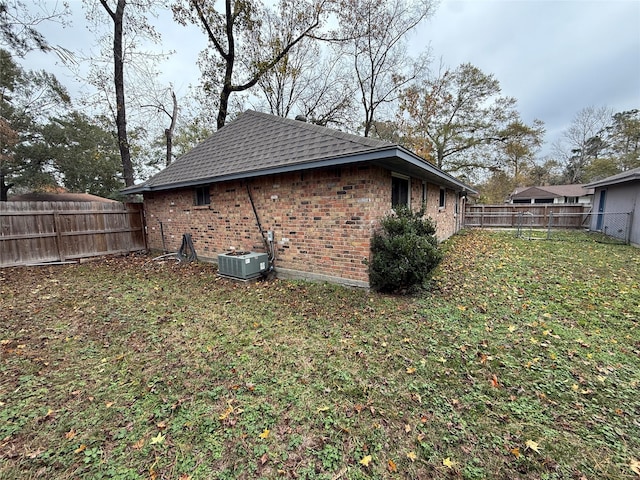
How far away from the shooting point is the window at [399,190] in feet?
19.2

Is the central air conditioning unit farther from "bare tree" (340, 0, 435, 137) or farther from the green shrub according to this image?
"bare tree" (340, 0, 435, 137)

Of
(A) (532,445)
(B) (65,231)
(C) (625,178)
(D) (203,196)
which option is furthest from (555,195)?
(B) (65,231)

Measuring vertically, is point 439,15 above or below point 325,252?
above

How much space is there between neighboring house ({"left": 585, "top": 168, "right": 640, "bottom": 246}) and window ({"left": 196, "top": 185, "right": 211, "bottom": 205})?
44.2 feet

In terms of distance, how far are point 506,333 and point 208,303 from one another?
15.3 ft

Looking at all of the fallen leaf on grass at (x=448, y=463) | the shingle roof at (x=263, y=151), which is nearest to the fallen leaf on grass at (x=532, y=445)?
the fallen leaf on grass at (x=448, y=463)

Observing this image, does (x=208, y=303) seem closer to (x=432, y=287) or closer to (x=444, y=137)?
(x=432, y=287)

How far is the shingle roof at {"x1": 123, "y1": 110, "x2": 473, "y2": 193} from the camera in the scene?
15.6 ft

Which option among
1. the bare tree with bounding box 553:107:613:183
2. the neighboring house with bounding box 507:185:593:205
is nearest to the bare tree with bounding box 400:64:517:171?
the neighboring house with bounding box 507:185:593:205

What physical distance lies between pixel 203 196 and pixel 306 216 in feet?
13.1

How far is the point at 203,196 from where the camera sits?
7859mm

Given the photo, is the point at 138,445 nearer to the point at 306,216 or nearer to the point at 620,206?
the point at 306,216

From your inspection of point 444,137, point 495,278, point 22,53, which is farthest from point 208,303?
point 444,137

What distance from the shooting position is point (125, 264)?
7.98 metres
